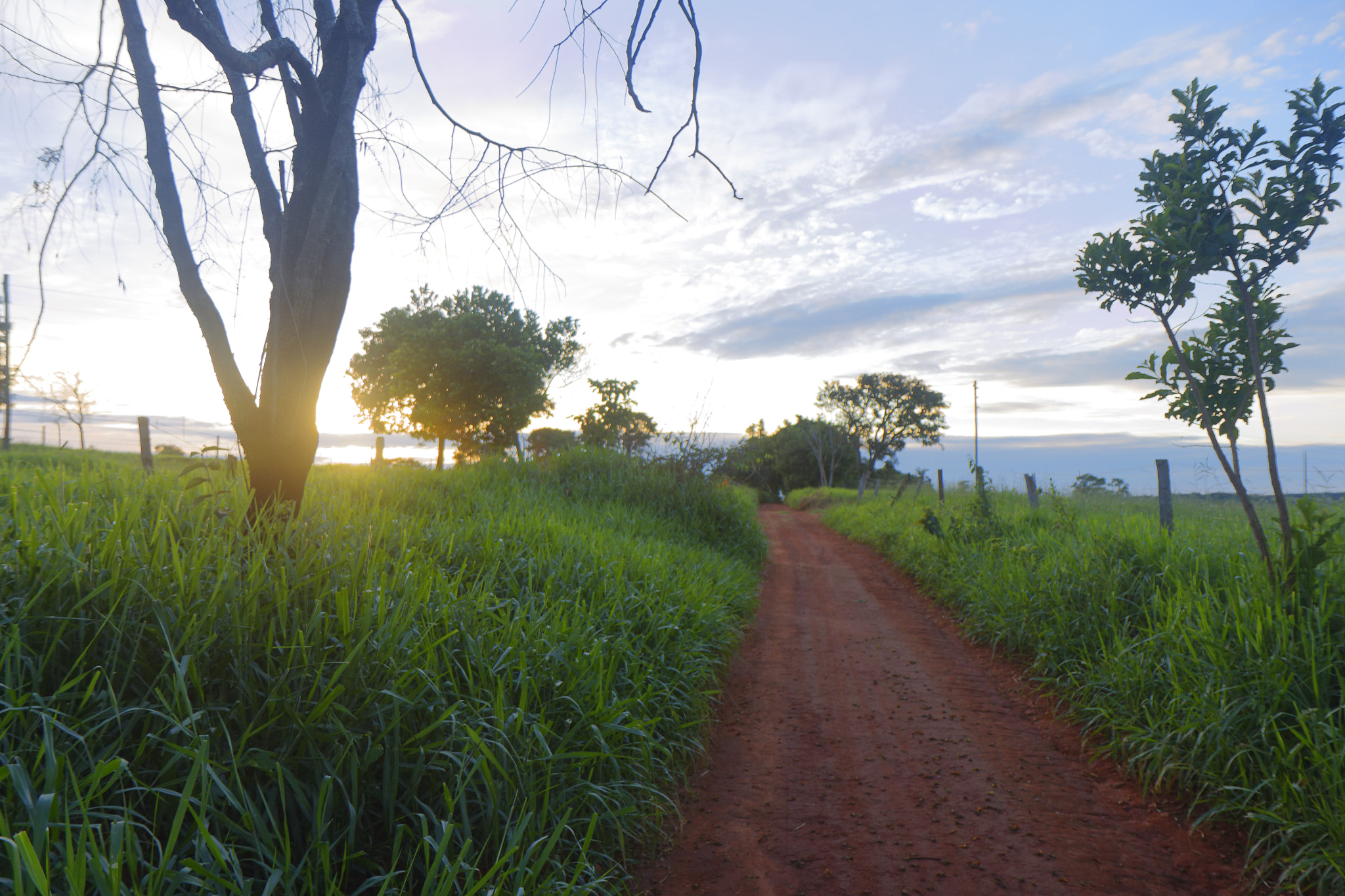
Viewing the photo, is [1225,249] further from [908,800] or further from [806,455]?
[806,455]

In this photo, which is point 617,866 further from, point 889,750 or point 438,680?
point 889,750

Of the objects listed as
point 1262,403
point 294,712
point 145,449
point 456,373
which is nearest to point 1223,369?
point 1262,403

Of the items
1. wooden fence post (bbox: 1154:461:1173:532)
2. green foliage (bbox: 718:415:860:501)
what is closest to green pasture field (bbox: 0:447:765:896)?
wooden fence post (bbox: 1154:461:1173:532)

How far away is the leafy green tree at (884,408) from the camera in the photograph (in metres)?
44.4

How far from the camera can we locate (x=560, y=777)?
9.36 ft

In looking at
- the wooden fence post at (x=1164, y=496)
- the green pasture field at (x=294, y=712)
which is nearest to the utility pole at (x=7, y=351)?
the green pasture field at (x=294, y=712)

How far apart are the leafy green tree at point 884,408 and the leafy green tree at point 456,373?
2523 centimetres

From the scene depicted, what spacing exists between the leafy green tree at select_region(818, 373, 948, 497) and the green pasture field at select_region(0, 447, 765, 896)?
139 feet

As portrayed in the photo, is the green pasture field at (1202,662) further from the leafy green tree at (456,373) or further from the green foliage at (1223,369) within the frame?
the leafy green tree at (456,373)

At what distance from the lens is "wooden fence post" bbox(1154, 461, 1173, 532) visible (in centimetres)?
636

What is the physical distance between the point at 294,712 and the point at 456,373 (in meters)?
21.5

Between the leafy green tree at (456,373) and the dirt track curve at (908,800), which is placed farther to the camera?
the leafy green tree at (456,373)

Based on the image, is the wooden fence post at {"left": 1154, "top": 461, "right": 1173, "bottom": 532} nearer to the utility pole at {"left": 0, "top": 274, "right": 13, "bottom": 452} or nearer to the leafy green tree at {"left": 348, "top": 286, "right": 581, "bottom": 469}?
the utility pole at {"left": 0, "top": 274, "right": 13, "bottom": 452}

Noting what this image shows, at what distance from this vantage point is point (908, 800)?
134 inches
